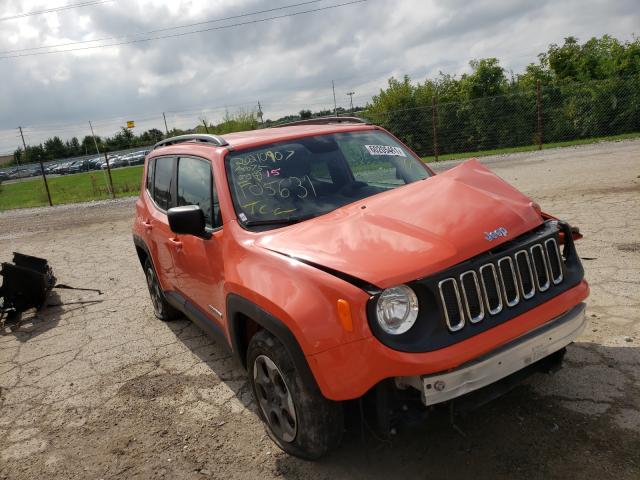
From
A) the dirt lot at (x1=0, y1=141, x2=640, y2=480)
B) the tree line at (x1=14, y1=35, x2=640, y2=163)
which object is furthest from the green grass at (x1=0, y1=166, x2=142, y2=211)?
the dirt lot at (x1=0, y1=141, x2=640, y2=480)

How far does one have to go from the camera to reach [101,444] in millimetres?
3395

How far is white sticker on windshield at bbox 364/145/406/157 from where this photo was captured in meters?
3.94

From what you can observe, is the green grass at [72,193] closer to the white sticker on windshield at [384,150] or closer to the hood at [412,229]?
the white sticker on windshield at [384,150]

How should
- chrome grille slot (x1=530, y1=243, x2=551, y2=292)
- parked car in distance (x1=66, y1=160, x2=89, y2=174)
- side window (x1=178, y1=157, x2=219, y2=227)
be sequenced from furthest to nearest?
parked car in distance (x1=66, y1=160, x2=89, y2=174), side window (x1=178, y1=157, x2=219, y2=227), chrome grille slot (x1=530, y1=243, x2=551, y2=292)

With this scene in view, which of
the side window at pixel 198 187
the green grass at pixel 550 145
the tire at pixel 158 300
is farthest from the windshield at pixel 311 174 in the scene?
the green grass at pixel 550 145

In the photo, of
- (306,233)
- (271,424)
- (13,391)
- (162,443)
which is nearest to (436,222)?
(306,233)

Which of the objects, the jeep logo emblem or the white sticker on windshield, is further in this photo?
the white sticker on windshield

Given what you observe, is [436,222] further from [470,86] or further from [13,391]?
[470,86]

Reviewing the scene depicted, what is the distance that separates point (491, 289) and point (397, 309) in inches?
19.8

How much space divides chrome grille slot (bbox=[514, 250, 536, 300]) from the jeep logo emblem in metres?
0.12

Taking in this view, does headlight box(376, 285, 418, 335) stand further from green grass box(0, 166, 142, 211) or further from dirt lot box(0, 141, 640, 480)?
green grass box(0, 166, 142, 211)

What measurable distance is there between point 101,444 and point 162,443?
1.42 ft

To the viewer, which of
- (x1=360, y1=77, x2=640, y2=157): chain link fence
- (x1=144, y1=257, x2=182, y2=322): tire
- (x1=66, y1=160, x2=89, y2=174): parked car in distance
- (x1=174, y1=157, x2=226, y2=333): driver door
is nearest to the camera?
(x1=174, y1=157, x2=226, y2=333): driver door

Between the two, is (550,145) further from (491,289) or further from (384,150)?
(491,289)
